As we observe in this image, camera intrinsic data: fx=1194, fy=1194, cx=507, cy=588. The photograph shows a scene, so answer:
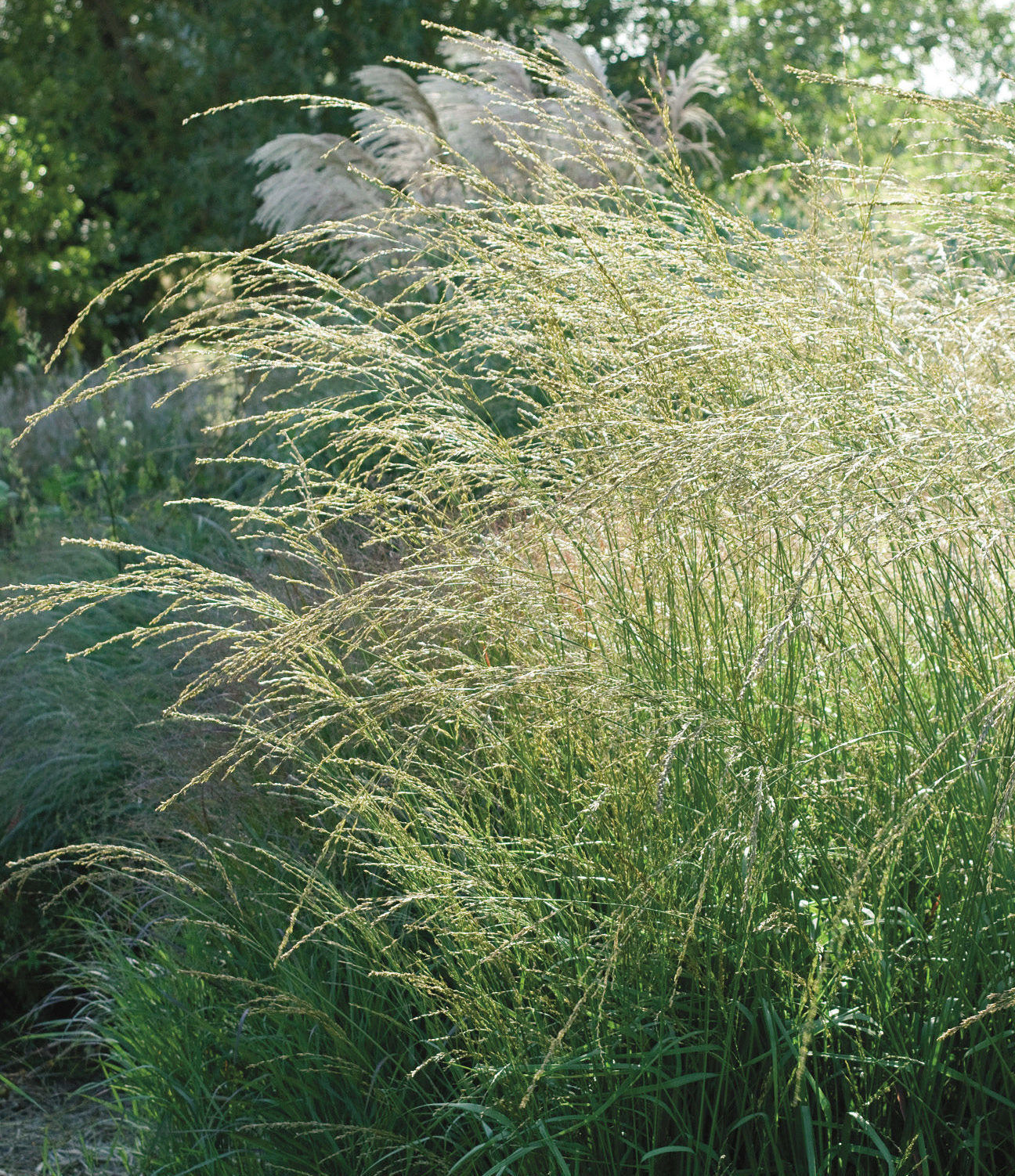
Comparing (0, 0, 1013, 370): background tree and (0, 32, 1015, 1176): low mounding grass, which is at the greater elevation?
(0, 0, 1013, 370): background tree

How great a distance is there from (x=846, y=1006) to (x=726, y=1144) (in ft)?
0.95

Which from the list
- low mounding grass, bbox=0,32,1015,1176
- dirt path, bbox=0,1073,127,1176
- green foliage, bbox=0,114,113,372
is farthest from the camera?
green foliage, bbox=0,114,113,372

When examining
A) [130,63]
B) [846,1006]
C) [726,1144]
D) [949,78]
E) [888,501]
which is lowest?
[726,1144]

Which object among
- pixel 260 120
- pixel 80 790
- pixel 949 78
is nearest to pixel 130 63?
pixel 260 120

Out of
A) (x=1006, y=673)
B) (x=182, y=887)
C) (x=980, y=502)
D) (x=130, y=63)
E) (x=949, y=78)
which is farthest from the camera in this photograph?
(x=130, y=63)

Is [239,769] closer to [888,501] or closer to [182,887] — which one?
[182,887]

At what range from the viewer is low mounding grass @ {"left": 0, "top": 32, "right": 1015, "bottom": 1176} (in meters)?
1.78

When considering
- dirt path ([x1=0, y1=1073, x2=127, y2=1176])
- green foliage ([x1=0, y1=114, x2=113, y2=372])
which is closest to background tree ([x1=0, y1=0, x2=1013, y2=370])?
green foliage ([x1=0, y1=114, x2=113, y2=372])

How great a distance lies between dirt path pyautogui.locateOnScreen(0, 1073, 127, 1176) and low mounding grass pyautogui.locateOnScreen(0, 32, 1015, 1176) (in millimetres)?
441

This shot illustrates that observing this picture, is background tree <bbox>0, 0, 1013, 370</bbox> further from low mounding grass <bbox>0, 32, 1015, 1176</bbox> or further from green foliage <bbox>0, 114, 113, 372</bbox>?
low mounding grass <bbox>0, 32, 1015, 1176</bbox>

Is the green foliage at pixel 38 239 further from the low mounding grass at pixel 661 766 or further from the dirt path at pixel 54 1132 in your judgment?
the low mounding grass at pixel 661 766

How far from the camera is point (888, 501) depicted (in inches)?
70.6

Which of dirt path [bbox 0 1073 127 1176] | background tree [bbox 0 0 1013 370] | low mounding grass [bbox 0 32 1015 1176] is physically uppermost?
background tree [bbox 0 0 1013 370]

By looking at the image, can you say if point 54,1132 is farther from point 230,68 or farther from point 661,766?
point 230,68
